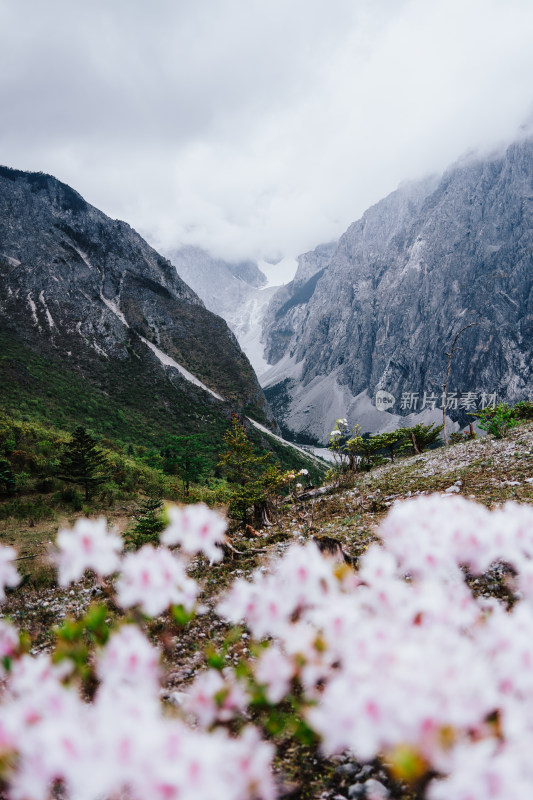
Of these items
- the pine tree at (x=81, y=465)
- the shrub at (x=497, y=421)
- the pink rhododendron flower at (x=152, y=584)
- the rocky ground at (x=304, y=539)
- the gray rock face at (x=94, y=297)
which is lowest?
the shrub at (x=497, y=421)

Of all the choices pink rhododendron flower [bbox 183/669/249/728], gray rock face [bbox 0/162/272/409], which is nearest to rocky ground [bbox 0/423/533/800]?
pink rhododendron flower [bbox 183/669/249/728]

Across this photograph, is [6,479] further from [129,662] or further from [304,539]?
[129,662]

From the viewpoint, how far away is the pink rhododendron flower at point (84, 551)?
2354mm

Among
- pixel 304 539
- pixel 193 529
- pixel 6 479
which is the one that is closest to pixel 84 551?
pixel 193 529

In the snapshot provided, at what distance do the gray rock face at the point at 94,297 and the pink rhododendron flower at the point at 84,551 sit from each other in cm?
7462

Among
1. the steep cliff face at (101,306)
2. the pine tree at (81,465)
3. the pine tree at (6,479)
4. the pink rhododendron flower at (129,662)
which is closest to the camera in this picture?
the pink rhododendron flower at (129,662)

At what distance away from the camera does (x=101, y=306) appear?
8350 centimetres

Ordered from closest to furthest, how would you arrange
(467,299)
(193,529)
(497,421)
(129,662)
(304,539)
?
(129,662), (193,529), (304,539), (497,421), (467,299)

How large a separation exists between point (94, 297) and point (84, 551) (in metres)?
93.6

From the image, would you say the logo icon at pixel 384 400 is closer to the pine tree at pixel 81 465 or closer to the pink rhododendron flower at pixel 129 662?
the pine tree at pixel 81 465

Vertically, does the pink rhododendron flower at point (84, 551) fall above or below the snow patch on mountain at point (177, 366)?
below

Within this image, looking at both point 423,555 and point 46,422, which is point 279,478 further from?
point 46,422

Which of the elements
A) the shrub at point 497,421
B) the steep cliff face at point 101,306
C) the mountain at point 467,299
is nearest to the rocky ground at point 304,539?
the shrub at point 497,421

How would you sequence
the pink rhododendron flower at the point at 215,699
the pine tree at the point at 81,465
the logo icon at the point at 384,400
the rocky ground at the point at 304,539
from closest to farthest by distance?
1. the pink rhododendron flower at the point at 215,699
2. the rocky ground at the point at 304,539
3. the pine tree at the point at 81,465
4. the logo icon at the point at 384,400
